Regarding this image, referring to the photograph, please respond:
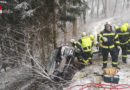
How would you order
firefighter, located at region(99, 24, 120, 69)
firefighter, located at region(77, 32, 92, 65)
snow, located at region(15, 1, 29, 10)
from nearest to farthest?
1. firefighter, located at region(99, 24, 120, 69)
2. firefighter, located at region(77, 32, 92, 65)
3. snow, located at region(15, 1, 29, 10)

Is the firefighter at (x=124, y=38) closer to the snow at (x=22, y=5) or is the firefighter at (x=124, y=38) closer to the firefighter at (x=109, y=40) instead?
the firefighter at (x=109, y=40)

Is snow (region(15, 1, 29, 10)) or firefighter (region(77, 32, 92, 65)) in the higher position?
snow (region(15, 1, 29, 10))

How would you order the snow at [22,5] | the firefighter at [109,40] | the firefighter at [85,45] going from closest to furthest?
1. the firefighter at [109,40]
2. the firefighter at [85,45]
3. the snow at [22,5]

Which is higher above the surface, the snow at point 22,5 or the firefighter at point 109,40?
the snow at point 22,5

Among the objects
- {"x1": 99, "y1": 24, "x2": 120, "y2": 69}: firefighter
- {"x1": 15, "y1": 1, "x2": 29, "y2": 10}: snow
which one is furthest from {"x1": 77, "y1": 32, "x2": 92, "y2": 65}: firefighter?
{"x1": 15, "y1": 1, "x2": 29, "y2": 10}: snow

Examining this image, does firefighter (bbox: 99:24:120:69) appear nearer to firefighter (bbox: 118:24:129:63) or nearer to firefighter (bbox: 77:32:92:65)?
firefighter (bbox: 77:32:92:65)

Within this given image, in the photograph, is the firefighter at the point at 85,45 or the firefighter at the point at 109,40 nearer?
the firefighter at the point at 109,40

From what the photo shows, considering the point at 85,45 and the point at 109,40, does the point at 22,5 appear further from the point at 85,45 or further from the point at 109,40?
the point at 109,40

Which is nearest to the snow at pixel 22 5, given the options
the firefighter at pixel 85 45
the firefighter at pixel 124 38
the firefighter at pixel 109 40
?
the firefighter at pixel 85 45

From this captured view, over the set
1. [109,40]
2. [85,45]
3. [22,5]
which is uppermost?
[22,5]

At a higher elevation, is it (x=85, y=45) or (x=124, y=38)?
(x=124, y=38)

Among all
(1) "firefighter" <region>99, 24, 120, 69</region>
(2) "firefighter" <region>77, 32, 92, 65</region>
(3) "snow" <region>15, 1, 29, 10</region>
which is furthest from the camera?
(3) "snow" <region>15, 1, 29, 10</region>

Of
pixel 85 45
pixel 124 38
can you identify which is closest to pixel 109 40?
pixel 85 45

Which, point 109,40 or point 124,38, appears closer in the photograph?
point 109,40
